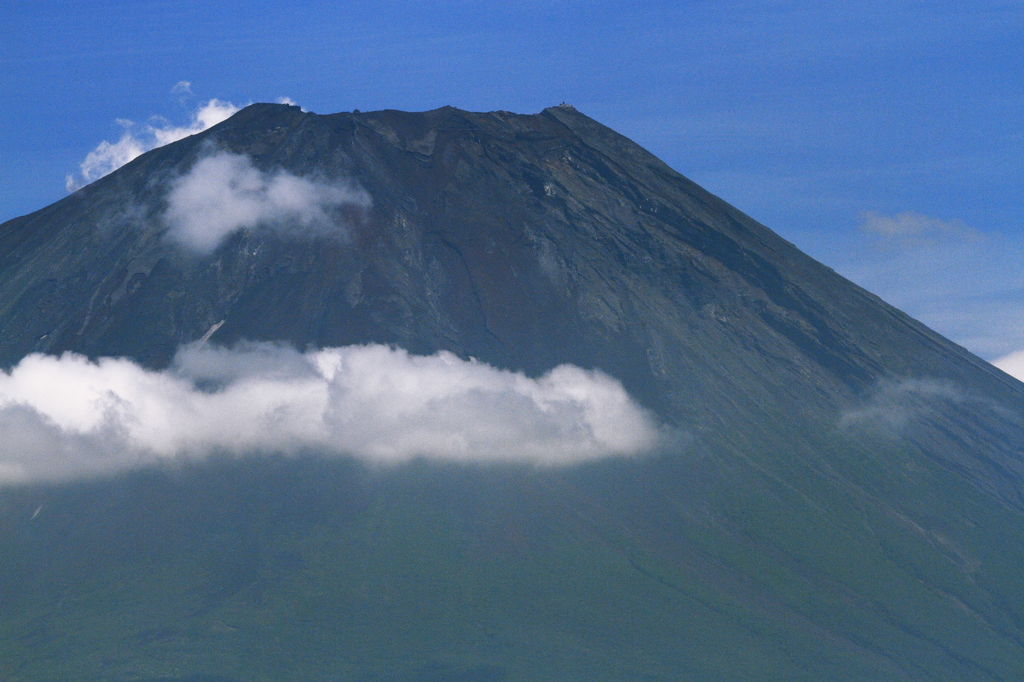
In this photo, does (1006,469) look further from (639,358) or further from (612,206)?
(612,206)

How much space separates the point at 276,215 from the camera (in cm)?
14888

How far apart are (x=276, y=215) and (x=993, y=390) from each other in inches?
3563

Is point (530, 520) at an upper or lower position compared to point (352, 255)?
lower

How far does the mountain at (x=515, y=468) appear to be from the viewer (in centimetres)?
10606

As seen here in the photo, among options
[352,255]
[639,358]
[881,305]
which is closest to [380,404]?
[352,255]

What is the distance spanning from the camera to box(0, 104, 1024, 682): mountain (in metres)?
106

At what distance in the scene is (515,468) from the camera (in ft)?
421

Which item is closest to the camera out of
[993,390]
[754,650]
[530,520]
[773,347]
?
[754,650]

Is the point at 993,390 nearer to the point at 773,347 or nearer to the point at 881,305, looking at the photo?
the point at 881,305

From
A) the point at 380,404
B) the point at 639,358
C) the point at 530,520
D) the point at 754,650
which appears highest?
the point at 639,358

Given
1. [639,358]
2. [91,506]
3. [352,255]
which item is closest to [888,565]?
[639,358]

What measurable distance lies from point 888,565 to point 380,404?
54.7 metres

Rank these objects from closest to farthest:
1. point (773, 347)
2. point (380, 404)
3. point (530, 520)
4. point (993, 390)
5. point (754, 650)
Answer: point (754, 650) < point (530, 520) < point (380, 404) < point (773, 347) < point (993, 390)

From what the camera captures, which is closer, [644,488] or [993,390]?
[644,488]
